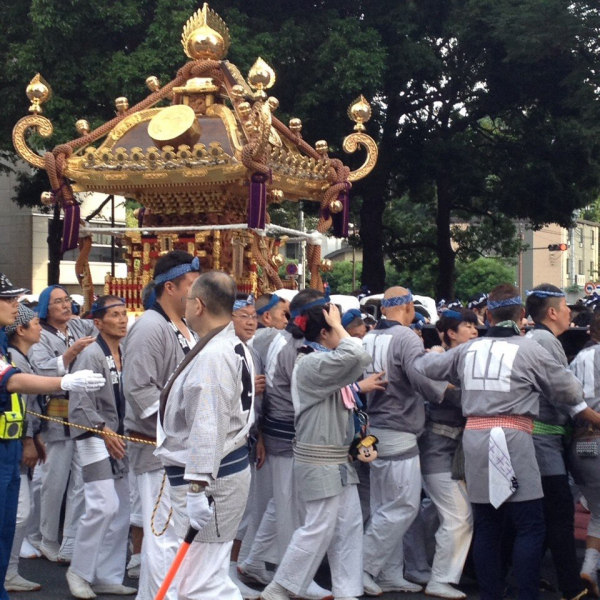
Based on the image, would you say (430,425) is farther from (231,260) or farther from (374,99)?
(374,99)

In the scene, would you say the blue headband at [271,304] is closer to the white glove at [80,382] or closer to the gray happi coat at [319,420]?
the gray happi coat at [319,420]

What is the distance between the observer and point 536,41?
18.7 metres

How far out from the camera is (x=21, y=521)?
631 centimetres

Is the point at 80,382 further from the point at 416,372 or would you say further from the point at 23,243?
the point at 23,243

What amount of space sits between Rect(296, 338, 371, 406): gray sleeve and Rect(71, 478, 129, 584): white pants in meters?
1.65

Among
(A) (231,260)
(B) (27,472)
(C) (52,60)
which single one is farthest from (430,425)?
(C) (52,60)

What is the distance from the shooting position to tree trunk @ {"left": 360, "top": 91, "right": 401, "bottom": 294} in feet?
72.0

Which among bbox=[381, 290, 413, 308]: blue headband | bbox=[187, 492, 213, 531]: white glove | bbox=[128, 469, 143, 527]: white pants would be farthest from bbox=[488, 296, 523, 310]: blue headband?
bbox=[128, 469, 143, 527]: white pants

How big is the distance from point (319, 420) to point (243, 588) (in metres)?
1.41

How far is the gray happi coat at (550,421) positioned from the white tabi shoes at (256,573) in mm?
2123

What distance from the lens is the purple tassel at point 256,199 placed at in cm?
1015

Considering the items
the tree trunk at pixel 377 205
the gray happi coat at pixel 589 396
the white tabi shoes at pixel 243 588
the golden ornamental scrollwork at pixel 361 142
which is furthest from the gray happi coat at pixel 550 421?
the tree trunk at pixel 377 205

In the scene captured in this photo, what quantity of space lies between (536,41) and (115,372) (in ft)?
47.4

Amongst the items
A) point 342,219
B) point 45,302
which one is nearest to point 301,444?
point 45,302
